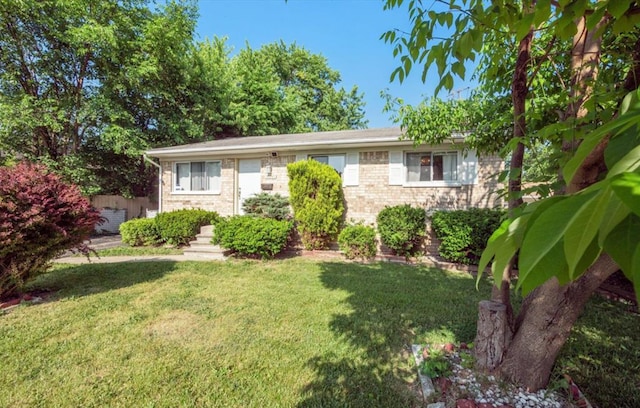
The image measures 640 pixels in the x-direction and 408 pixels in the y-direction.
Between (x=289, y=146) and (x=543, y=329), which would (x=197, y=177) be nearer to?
(x=289, y=146)

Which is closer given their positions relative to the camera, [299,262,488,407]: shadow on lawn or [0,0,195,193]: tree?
[299,262,488,407]: shadow on lawn

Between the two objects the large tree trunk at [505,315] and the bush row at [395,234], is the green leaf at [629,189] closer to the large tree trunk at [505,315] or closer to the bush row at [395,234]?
the large tree trunk at [505,315]

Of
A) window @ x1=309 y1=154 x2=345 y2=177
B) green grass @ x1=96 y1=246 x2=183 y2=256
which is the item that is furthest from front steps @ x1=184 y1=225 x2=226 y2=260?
window @ x1=309 y1=154 x2=345 y2=177

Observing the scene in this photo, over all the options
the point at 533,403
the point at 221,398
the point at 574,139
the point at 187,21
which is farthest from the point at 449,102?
the point at 187,21

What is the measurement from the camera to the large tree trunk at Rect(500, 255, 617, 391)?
2.14 meters

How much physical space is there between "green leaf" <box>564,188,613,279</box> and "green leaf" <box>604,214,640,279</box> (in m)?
0.09

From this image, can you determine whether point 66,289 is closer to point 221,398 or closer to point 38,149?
point 221,398

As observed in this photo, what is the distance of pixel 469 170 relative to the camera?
29.3ft

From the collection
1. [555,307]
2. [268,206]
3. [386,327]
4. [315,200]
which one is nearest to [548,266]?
[555,307]

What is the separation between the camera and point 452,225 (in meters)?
7.70

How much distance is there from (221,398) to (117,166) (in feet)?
56.0

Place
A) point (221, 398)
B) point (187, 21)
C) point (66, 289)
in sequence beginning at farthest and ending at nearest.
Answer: point (187, 21)
point (66, 289)
point (221, 398)

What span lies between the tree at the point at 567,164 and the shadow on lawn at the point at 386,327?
3.16ft

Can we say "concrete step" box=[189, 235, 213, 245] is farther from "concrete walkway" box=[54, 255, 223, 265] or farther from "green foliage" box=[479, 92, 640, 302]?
"green foliage" box=[479, 92, 640, 302]
